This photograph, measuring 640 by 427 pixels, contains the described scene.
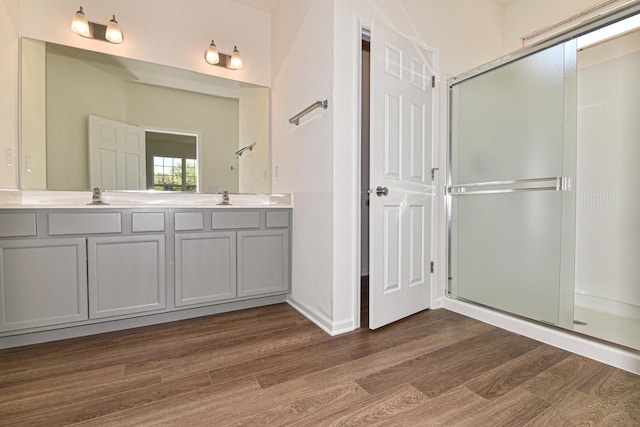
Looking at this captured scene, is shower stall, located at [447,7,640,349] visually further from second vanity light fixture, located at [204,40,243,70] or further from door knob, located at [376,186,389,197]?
second vanity light fixture, located at [204,40,243,70]

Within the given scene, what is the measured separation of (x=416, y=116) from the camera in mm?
2197

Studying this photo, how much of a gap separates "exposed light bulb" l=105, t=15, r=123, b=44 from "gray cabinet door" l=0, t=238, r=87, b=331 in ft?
5.00

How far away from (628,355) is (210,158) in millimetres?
2976

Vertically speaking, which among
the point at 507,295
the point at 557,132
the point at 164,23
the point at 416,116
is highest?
the point at 164,23

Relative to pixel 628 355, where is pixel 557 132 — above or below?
above

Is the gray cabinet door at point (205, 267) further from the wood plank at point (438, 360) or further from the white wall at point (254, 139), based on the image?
the wood plank at point (438, 360)

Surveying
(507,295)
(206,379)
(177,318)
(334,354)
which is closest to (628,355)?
(507,295)

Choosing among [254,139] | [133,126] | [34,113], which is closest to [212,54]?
[254,139]

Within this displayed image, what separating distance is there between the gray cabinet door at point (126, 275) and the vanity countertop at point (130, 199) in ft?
0.79

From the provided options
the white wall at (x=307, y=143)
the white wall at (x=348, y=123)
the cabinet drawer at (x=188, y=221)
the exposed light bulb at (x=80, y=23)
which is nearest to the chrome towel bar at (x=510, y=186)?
the white wall at (x=348, y=123)

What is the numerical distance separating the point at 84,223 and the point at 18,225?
0.29m

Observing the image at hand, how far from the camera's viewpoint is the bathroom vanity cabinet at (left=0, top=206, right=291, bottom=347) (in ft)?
5.65

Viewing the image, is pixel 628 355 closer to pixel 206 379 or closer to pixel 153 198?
pixel 206 379

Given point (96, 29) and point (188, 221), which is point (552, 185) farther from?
point (96, 29)
